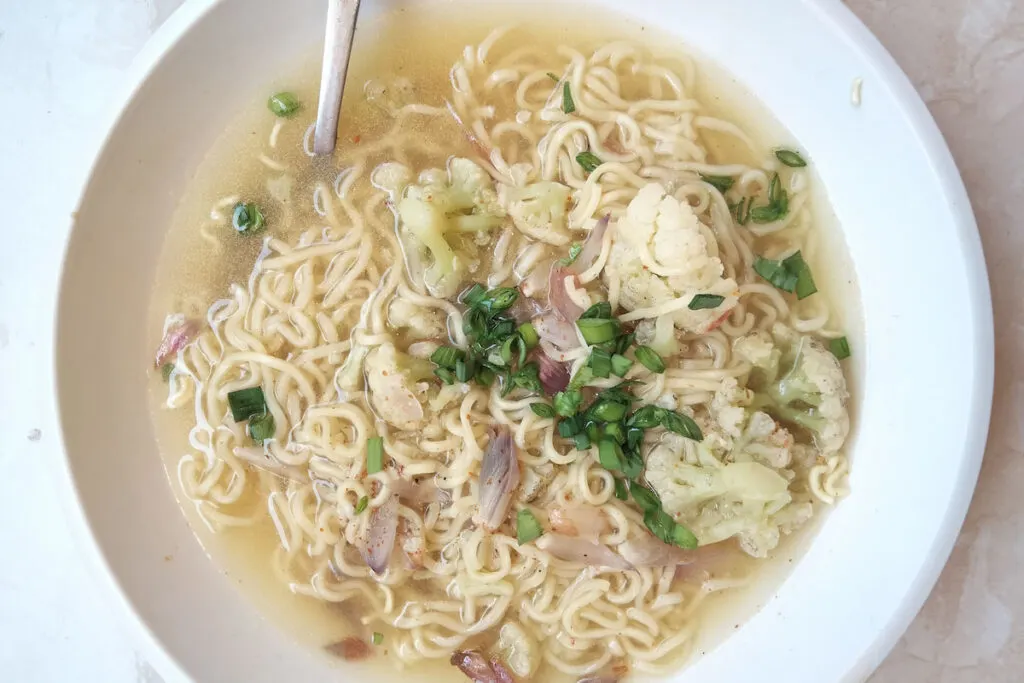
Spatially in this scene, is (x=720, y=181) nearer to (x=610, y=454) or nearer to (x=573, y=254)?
(x=573, y=254)

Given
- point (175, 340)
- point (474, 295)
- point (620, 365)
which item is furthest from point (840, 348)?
point (175, 340)

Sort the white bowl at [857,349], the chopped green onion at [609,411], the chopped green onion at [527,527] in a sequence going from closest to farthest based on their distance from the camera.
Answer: the white bowl at [857,349], the chopped green onion at [609,411], the chopped green onion at [527,527]

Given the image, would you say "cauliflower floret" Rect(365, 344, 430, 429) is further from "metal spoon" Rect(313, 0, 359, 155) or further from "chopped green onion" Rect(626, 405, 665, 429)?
"metal spoon" Rect(313, 0, 359, 155)

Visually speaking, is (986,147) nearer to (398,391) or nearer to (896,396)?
(896,396)

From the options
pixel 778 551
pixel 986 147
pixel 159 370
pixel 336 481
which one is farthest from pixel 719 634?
pixel 159 370

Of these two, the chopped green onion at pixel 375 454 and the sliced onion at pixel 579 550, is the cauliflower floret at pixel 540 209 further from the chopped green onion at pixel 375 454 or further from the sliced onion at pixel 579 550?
the sliced onion at pixel 579 550

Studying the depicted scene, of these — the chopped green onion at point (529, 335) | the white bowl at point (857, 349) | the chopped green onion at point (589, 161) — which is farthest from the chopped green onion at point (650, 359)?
the white bowl at point (857, 349)

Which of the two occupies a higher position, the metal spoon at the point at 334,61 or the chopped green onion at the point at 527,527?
the metal spoon at the point at 334,61

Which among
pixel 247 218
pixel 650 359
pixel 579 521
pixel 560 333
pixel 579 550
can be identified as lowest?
pixel 579 550
